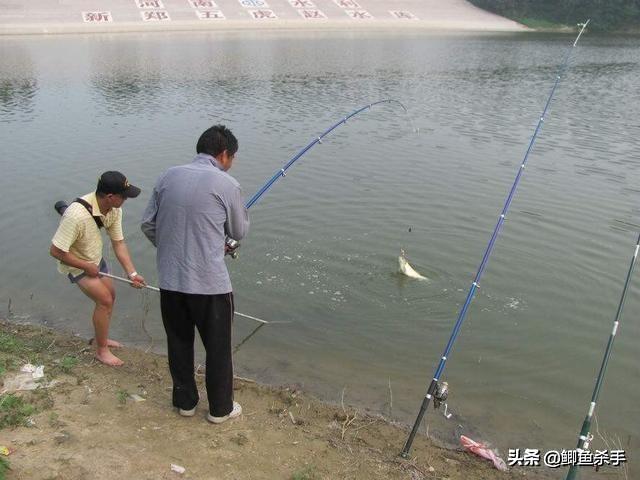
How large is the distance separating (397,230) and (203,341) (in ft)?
18.1

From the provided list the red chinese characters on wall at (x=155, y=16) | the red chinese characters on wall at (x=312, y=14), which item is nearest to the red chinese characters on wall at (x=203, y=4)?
the red chinese characters on wall at (x=155, y=16)

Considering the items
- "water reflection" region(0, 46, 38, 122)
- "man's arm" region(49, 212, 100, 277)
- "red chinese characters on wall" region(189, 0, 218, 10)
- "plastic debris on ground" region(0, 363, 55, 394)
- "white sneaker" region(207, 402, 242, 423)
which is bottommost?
"water reflection" region(0, 46, 38, 122)

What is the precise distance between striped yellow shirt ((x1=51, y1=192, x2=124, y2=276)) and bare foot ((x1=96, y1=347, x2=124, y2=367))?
0.83m

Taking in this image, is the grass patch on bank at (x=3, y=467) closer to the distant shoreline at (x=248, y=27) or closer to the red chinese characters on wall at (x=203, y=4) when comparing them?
the distant shoreline at (x=248, y=27)

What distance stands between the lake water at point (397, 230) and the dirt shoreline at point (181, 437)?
411mm

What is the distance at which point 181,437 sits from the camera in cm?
383

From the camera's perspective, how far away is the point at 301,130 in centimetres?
1512

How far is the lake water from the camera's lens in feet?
18.0

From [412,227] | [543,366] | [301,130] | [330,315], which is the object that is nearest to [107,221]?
[330,315]

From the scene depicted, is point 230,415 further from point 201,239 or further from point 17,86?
point 17,86

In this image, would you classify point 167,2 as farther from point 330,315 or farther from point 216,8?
point 330,315

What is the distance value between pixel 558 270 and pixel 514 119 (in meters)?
9.31

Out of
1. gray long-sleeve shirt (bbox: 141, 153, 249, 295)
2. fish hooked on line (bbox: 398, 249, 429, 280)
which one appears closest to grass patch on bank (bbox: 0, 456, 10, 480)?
gray long-sleeve shirt (bbox: 141, 153, 249, 295)

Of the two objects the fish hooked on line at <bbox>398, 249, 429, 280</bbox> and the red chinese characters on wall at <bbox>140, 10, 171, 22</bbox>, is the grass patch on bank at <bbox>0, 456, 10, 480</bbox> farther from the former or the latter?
the red chinese characters on wall at <bbox>140, 10, 171, 22</bbox>
